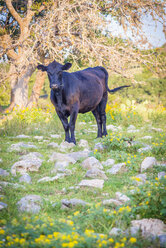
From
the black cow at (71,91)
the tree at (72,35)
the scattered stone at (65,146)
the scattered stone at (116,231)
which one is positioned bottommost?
the scattered stone at (116,231)

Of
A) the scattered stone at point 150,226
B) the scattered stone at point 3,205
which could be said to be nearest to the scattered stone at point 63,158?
the scattered stone at point 3,205

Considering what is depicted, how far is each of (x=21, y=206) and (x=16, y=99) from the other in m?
8.96

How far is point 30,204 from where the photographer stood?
262cm

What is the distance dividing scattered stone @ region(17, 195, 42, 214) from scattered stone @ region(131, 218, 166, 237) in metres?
1.00

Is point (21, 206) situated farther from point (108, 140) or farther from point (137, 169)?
point (108, 140)

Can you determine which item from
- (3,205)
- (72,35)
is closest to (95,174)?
(3,205)

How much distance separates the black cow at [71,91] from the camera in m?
5.68

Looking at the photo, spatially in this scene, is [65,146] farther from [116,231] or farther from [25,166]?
[116,231]

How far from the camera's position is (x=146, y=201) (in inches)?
89.6

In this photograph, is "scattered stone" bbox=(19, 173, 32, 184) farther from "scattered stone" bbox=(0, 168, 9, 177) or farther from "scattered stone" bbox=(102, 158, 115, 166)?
"scattered stone" bbox=(102, 158, 115, 166)

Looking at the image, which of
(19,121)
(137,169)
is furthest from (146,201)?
(19,121)

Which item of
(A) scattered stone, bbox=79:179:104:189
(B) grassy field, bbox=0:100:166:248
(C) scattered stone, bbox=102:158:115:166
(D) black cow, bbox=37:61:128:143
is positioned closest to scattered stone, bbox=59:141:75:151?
(B) grassy field, bbox=0:100:166:248

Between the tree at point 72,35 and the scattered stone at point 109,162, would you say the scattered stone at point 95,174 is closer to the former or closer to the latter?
the scattered stone at point 109,162

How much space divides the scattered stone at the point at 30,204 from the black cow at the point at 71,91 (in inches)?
123
